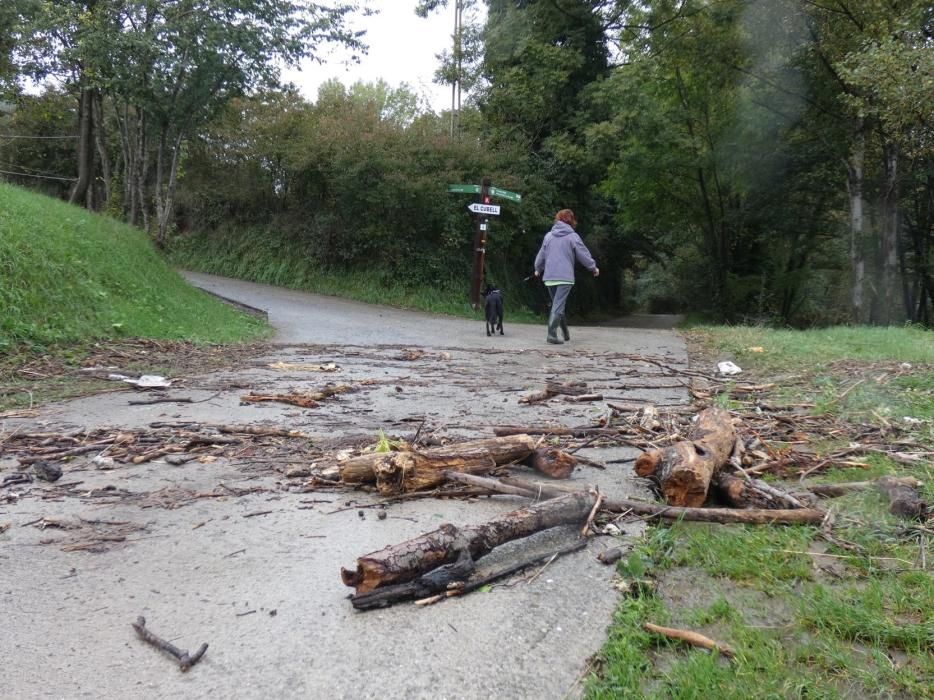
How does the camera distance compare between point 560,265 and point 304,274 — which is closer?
point 560,265

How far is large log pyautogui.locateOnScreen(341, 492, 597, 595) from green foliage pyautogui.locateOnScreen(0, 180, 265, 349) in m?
7.05

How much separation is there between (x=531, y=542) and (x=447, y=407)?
2.87m

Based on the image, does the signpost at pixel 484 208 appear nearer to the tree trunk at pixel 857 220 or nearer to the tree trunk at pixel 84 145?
the tree trunk at pixel 84 145

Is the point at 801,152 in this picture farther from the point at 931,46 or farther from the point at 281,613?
the point at 281,613

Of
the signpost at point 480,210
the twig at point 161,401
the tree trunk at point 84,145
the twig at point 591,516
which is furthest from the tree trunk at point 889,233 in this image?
the tree trunk at point 84,145

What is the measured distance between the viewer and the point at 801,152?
71.3 feet

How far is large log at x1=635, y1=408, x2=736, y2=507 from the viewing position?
3.17m

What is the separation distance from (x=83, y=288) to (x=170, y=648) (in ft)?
30.3

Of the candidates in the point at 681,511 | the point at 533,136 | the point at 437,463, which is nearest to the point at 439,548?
the point at 437,463

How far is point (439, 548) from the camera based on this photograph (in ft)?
8.24

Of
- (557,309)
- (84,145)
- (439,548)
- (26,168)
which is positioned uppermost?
(26,168)

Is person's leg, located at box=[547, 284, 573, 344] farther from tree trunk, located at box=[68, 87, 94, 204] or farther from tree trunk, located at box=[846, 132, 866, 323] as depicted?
tree trunk, located at box=[68, 87, 94, 204]

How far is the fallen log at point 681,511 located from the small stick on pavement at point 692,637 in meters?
0.89

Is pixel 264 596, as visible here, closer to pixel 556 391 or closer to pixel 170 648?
pixel 170 648
